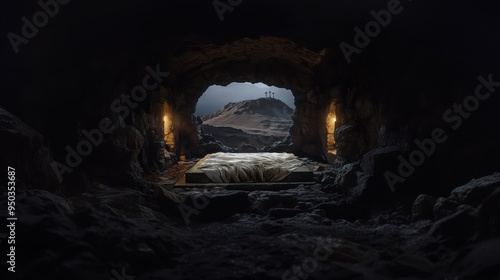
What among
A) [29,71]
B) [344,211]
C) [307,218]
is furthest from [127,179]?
[344,211]

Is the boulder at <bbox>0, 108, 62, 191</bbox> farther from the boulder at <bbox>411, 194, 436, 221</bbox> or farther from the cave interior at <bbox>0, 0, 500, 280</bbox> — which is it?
the boulder at <bbox>411, 194, 436, 221</bbox>

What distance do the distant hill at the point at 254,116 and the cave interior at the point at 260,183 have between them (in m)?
26.0

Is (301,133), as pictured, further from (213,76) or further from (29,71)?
(29,71)

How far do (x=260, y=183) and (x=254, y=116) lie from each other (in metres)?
32.2

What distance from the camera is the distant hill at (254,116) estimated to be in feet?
120

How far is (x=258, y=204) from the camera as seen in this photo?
6363 millimetres

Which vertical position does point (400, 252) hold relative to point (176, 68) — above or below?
below

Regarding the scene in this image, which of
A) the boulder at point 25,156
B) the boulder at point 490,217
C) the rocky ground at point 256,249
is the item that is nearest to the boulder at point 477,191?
the rocky ground at point 256,249

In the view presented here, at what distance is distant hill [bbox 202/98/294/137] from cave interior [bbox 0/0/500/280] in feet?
85.3

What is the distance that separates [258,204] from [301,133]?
10674 millimetres

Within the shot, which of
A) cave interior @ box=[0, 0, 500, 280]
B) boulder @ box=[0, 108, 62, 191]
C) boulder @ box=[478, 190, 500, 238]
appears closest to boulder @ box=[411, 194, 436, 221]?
cave interior @ box=[0, 0, 500, 280]

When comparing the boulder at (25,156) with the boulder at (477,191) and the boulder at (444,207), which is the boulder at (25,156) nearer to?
the boulder at (444,207)

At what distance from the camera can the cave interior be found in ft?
8.53

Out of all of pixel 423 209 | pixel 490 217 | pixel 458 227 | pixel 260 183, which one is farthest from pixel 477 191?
pixel 260 183
